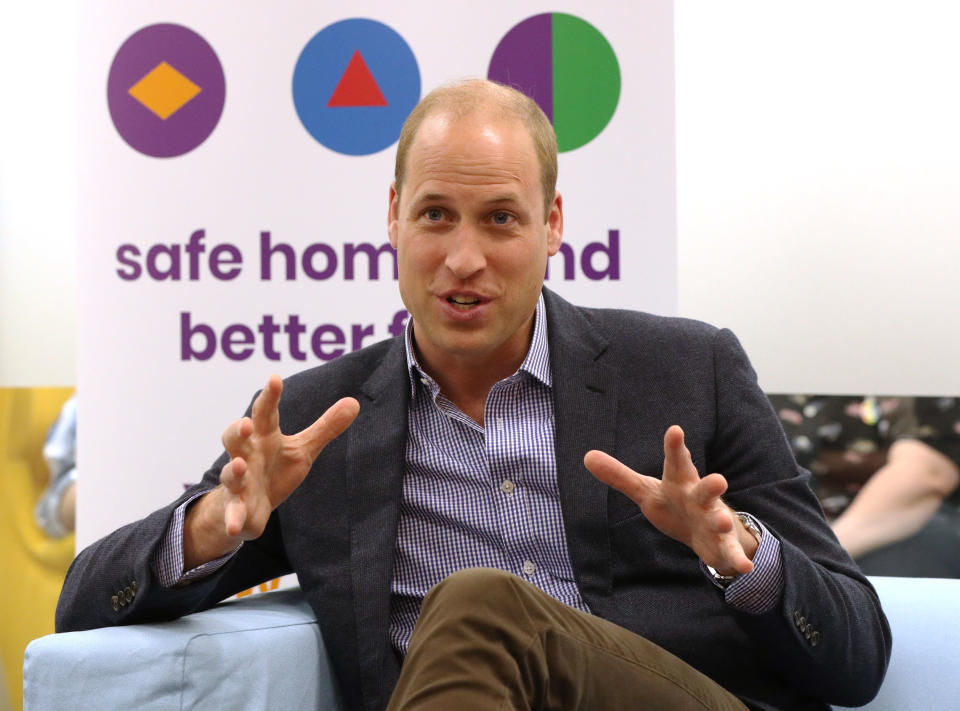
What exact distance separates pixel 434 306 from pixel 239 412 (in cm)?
97

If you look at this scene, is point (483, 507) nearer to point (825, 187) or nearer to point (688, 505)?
point (688, 505)

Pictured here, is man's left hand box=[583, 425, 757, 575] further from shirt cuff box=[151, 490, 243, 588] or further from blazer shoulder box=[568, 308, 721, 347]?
shirt cuff box=[151, 490, 243, 588]

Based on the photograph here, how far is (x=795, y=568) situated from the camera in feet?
5.15

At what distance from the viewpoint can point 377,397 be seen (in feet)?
6.51

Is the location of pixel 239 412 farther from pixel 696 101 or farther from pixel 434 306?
pixel 696 101

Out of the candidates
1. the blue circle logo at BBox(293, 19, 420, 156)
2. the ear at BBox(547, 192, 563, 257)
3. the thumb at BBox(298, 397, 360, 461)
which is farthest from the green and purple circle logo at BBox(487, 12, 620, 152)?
the thumb at BBox(298, 397, 360, 461)

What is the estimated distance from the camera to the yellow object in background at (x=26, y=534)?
3736 millimetres

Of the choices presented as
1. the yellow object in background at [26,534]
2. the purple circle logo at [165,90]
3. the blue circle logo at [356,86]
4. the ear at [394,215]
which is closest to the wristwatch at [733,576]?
the ear at [394,215]

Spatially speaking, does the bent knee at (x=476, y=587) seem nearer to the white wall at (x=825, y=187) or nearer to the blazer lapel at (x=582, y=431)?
the blazer lapel at (x=582, y=431)

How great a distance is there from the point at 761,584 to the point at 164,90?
6.26 feet

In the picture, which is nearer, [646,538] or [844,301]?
[646,538]

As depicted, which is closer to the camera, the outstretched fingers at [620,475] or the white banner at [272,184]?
the outstretched fingers at [620,475]

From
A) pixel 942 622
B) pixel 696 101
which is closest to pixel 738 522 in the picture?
pixel 942 622

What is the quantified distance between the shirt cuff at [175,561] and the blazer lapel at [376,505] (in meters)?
0.24
